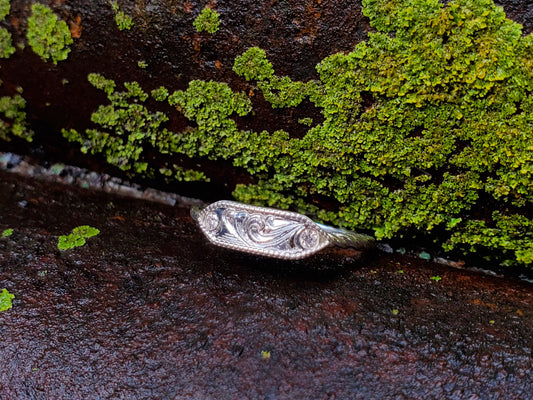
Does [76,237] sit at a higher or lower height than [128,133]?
lower

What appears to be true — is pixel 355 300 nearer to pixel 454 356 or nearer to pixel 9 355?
pixel 454 356

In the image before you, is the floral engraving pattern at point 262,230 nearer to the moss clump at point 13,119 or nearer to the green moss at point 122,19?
the green moss at point 122,19

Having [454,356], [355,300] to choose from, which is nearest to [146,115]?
[355,300]

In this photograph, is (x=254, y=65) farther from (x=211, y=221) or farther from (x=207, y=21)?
(x=211, y=221)

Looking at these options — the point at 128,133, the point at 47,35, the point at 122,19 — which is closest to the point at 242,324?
the point at 128,133

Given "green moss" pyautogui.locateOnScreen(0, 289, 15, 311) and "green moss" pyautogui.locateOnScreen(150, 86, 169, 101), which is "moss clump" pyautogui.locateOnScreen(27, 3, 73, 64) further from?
"green moss" pyautogui.locateOnScreen(0, 289, 15, 311)
